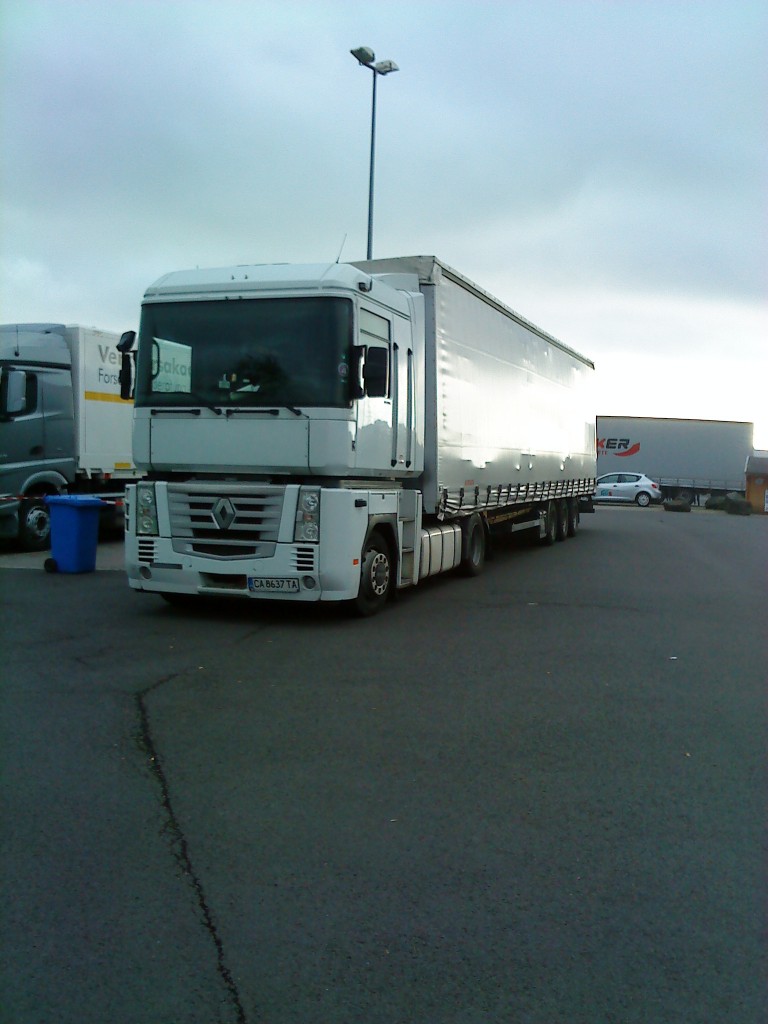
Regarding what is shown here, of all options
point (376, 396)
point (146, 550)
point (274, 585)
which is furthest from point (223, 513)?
point (376, 396)

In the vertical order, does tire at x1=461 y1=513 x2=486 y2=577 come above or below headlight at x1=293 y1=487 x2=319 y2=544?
below

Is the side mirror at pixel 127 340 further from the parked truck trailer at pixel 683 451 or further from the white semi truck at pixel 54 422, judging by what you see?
the parked truck trailer at pixel 683 451

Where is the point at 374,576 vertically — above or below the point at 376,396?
below

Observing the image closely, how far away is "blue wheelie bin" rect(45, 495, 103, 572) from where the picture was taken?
14.4m

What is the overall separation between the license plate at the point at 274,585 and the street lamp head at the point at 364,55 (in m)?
17.5

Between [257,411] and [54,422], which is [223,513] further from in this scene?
[54,422]

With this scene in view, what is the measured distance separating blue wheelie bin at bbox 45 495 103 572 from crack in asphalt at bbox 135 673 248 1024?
770cm

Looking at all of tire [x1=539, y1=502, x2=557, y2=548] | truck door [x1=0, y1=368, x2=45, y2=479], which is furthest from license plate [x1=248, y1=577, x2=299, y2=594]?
tire [x1=539, y1=502, x2=557, y2=548]

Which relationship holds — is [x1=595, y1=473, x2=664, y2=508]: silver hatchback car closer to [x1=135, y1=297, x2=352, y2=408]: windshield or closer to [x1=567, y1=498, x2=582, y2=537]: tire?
[x1=567, y1=498, x2=582, y2=537]: tire

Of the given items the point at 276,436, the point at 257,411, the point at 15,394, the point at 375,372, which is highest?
the point at 15,394

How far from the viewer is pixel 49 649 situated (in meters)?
8.65

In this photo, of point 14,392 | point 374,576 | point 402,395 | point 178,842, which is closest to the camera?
point 178,842

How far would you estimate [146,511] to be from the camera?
10312 millimetres

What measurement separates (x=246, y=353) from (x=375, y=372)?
1.28m
